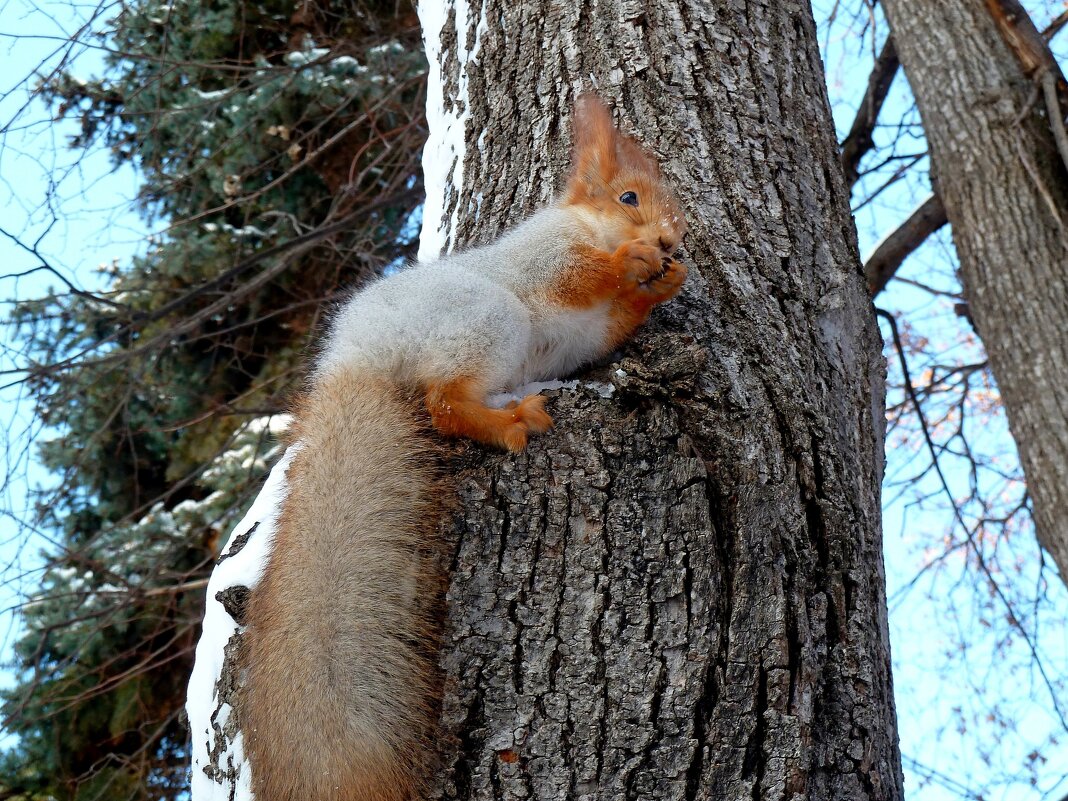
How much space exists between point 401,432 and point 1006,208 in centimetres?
304

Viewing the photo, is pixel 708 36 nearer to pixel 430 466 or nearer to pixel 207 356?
pixel 430 466

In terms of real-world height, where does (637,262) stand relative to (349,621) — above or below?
above

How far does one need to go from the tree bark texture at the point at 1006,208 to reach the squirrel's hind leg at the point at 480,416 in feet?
8.80

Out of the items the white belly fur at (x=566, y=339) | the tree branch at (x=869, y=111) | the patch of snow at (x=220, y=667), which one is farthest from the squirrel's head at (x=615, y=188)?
the tree branch at (x=869, y=111)

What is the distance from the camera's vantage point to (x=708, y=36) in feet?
8.14

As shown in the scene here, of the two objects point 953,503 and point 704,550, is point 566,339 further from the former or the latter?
point 953,503

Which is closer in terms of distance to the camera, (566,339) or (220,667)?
(220,667)

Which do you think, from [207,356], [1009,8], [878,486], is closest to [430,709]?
[878,486]

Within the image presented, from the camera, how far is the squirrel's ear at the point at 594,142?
2.17m

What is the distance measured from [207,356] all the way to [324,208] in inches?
45.6

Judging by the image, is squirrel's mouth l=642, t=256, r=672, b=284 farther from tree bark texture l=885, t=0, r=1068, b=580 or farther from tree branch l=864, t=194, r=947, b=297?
tree branch l=864, t=194, r=947, b=297

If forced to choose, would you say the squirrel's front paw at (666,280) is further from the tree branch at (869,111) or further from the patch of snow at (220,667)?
the tree branch at (869,111)

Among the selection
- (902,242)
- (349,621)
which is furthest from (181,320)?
(349,621)

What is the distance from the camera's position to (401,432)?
5.94ft
